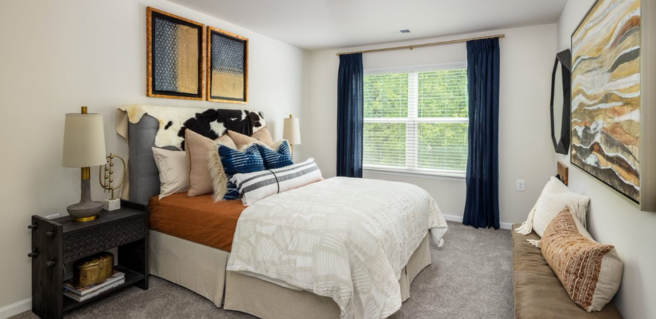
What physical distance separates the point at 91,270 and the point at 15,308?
51 centimetres

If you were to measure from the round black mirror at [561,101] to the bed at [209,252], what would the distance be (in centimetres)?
130

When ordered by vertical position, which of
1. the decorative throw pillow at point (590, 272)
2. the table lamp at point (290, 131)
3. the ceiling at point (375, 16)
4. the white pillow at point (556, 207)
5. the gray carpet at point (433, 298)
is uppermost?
the ceiling at point (375, 16)

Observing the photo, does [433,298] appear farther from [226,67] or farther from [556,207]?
[226,67]

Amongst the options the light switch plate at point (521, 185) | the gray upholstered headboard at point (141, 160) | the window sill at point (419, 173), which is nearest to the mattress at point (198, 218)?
the gray upholstered headboard at point (141, 160)

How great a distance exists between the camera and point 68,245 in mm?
2131

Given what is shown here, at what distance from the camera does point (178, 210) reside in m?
2.61

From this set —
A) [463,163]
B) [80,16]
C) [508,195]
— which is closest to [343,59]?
[463,163]

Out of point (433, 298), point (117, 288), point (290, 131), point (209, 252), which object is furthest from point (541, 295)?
point (290, 131)

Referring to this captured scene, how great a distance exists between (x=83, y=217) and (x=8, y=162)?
58 cm

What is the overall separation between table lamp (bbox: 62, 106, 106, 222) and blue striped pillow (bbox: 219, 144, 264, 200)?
0.81 meters

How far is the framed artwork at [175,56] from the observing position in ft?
10.2

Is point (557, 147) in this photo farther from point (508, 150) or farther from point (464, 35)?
point (464, 35)

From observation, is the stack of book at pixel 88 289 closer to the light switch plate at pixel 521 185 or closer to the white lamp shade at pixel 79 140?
the white lamp shade at pixel 79 140

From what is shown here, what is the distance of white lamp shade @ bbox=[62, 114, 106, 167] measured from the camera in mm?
2238
